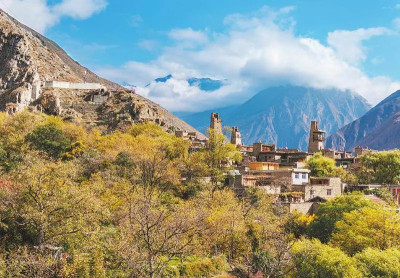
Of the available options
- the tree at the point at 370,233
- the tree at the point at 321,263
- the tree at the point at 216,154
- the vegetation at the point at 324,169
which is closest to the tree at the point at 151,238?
the tree at the point at 321,263

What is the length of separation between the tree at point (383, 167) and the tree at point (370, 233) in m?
35.2

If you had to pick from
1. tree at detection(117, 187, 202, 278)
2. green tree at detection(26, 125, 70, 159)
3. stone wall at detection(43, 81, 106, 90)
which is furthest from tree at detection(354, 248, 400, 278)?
stone wall at detection(43, 81, 106, 90)

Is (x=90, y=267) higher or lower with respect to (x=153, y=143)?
lower

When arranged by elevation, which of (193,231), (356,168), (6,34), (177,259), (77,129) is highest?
(6,34)

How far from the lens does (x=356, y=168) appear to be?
7900 centimetres

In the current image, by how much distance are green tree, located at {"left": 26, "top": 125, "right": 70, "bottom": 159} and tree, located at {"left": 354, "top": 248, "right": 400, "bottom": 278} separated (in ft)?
142

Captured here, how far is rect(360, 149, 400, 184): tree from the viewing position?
66225mm

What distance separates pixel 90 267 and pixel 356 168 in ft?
211

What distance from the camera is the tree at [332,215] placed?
38.4 m

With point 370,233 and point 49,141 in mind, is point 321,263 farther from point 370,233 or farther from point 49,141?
point 49,141

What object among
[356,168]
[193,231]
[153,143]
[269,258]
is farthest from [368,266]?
[356,168]

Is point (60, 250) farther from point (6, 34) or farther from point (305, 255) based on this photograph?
point (6, 34)

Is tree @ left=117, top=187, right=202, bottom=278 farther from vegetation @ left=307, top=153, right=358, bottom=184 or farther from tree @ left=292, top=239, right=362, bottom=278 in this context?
vegetation @ left=307, top=153, right=358, bottom=184

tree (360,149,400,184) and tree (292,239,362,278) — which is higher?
tree (360,149,400,184)
